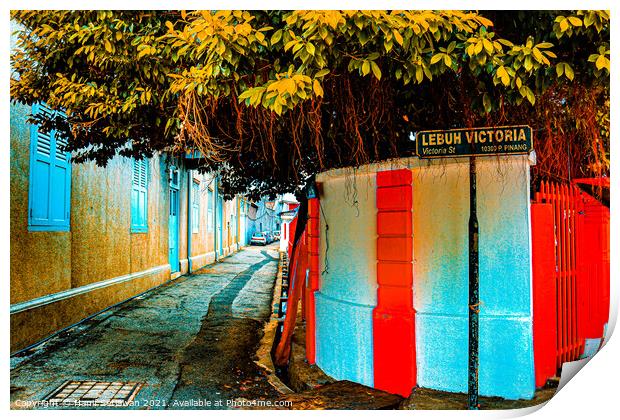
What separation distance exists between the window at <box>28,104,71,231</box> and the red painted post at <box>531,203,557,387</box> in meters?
6.46

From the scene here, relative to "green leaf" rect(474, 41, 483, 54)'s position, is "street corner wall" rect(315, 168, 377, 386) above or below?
below

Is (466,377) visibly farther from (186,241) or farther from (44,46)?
(186,241)

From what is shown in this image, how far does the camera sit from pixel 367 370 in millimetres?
4988

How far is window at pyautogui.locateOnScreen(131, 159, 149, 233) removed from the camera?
1032cm

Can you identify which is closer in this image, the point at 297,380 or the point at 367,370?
the point at 367,370

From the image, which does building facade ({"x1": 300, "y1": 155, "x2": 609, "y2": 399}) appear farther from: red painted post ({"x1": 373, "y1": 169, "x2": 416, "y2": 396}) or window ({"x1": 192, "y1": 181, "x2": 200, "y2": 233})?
window ({"x1": 192, "y1": 181, "x2": 200, "y2": 233})

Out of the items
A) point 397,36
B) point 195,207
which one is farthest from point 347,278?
point 195,207

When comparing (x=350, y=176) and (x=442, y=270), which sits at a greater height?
(x=350, y=176)

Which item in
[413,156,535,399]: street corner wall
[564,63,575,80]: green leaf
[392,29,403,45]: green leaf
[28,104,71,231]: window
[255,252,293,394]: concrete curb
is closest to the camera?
[392,29,403,45]: green leaf

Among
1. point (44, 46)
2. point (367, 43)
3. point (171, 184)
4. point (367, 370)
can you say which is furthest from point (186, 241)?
point (367, 43)

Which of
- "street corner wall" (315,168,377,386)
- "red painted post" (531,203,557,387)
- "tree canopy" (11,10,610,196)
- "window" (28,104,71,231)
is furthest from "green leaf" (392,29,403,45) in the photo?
"window" (28,104,71,231)

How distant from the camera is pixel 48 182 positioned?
6.74 metres

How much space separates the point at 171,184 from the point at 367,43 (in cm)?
1129

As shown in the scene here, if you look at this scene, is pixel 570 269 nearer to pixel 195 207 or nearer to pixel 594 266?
pixel 594 266
